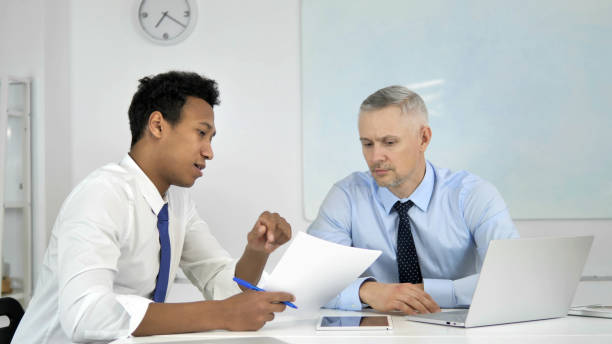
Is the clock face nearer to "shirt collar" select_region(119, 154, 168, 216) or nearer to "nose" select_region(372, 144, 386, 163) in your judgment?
"nose" select_region(372, 144, 386, 163)

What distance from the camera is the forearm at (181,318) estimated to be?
4.24 ft

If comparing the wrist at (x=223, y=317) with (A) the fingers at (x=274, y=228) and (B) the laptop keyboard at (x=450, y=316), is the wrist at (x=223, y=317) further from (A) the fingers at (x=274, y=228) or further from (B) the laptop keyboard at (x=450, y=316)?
(B) the laptop keyboard at (x=450, y=316)

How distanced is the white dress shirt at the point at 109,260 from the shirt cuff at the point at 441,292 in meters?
0.57

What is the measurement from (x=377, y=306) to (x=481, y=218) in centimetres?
54

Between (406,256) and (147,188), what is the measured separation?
0.87m

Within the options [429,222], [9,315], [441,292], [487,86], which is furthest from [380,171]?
[487,86]

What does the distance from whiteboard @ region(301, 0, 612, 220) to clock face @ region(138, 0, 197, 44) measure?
67 centimetres

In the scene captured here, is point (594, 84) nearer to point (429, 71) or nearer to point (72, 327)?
point (429, 71)

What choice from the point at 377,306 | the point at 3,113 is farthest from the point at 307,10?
the point at 377,306

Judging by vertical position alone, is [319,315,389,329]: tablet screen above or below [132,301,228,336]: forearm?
below

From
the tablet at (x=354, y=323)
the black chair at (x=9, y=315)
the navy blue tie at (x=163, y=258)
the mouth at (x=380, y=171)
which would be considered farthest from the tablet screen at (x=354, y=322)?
the black chair at (x=9, y=315)

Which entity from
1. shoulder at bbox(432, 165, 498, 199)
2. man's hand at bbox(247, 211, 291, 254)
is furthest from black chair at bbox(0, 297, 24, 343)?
shoulder at bbox(432, 165, 498, 199)

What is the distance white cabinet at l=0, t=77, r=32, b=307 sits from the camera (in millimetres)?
3355

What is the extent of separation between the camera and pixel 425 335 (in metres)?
1.26
